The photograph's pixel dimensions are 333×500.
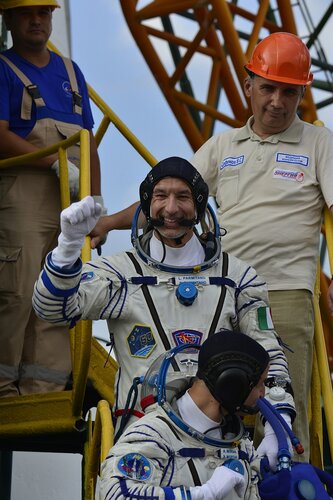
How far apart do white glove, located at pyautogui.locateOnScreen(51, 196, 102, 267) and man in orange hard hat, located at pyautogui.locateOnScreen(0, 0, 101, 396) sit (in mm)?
1639

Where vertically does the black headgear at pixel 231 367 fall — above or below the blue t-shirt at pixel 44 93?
below

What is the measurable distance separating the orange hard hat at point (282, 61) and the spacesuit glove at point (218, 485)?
2352 millimetres

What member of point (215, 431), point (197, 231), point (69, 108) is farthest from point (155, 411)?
point (69, 108)

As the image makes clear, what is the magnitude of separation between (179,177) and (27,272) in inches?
55.4

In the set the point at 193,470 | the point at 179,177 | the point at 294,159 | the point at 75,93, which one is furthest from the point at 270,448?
the point at 75,93

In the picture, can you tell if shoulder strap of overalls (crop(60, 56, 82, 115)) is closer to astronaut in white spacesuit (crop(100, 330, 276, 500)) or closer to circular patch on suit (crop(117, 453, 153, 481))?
astronaut in white spacesuit (crop(100, 330, 276, 500))

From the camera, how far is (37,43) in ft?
22.4

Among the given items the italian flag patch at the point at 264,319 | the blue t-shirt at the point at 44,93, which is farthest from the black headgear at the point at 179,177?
the blue t-shirt at the point at 44,93

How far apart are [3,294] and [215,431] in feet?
7.37

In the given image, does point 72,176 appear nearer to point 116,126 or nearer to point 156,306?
point 116,126

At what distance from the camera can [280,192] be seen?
6102mm

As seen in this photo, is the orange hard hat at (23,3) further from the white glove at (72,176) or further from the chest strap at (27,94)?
the white glove at (72,176)

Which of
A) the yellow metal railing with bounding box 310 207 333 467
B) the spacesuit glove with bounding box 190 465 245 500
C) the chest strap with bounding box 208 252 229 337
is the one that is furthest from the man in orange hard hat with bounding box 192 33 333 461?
the spacesuit glove with bounding box 190 465 245 500

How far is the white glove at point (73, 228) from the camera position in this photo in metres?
4.82
